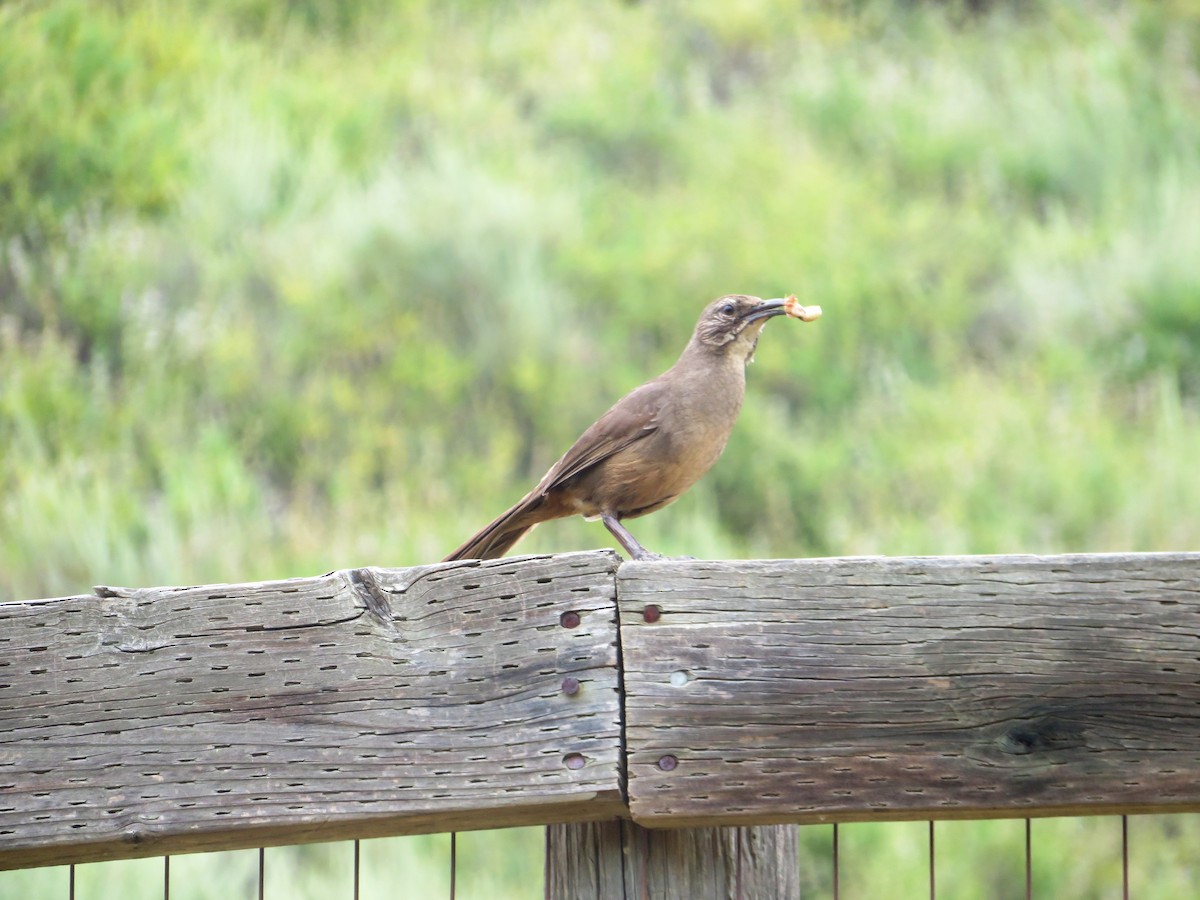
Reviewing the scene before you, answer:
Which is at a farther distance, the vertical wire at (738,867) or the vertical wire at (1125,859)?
the vertical wire at (738,867)

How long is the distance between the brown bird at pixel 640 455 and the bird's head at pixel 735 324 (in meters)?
0.16

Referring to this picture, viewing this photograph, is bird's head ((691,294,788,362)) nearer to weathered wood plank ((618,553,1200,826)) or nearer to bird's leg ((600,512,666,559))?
bird's leg ((600,512,666,559))

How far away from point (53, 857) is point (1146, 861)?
6646mm

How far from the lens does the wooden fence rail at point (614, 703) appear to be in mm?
1774

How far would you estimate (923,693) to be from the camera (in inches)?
70.6

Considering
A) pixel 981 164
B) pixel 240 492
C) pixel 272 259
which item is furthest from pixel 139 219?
pixel 981 164

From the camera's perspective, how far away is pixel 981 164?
11352 millimetres

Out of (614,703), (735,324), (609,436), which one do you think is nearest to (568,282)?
(735,324)

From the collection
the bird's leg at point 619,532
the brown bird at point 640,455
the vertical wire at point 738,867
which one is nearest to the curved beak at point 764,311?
the brown bird at point 640,455

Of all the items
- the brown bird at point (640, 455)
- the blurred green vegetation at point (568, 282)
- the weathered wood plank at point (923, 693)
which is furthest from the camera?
the blurred green vegetation at point (568, 282)

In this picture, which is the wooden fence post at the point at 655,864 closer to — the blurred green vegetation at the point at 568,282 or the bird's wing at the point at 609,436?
the bird's wing at the point at 609,436

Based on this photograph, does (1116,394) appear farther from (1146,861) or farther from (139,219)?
(139,219)

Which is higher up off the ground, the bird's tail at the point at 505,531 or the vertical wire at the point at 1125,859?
the bird's tail at the point at 505,531

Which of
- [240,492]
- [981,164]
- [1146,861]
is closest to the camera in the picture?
[1146,861]
